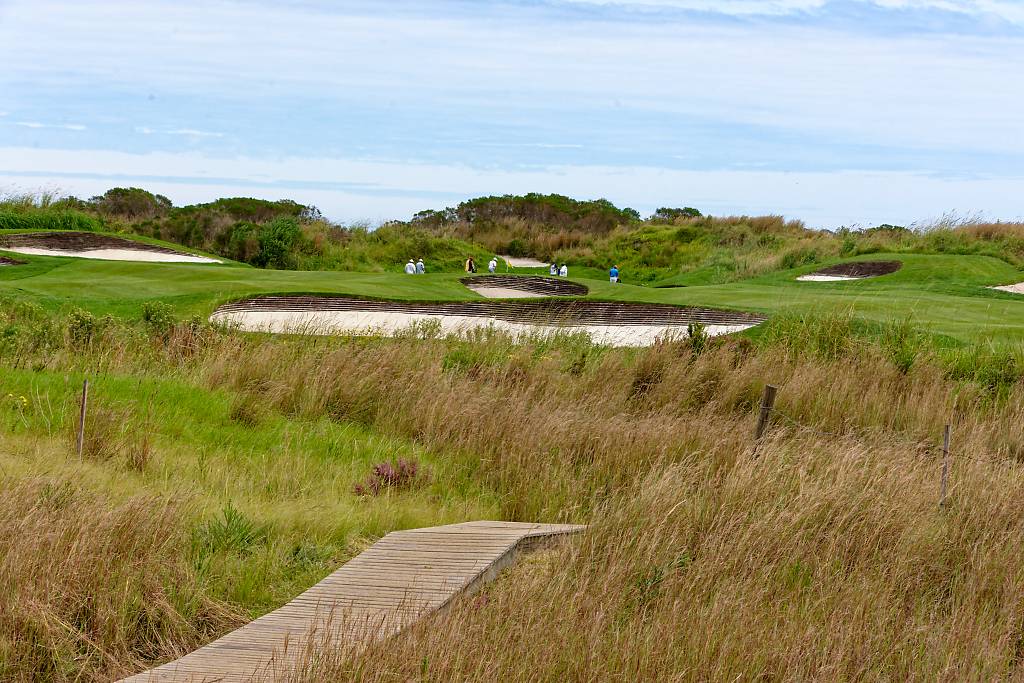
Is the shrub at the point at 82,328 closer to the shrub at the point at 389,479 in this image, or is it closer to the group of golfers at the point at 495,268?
the shrub at the point at 389,479

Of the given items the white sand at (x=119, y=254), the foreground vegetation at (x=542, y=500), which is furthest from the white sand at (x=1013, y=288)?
the white sand at (x=119, y=254)

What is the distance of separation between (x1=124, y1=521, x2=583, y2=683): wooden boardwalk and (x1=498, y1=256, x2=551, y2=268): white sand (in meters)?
36.2

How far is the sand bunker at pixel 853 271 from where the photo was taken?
28844 mm

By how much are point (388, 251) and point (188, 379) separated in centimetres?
2919

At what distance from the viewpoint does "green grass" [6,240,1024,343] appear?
17.3 m

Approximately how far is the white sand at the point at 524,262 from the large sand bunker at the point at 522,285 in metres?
12.0

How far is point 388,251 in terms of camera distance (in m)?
39.9

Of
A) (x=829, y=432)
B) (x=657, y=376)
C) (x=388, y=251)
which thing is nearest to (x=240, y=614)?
(x=829, y=432)

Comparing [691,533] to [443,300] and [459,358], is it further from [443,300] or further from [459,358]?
[443,300]

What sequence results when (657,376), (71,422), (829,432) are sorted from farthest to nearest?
(657,376) → (829,432) → (71,422)

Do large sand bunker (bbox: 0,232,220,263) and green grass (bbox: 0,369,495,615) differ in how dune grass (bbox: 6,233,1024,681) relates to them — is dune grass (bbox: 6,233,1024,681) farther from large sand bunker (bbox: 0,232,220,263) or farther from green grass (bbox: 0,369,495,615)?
large sand bunker (bbox: 0,232,220,263)

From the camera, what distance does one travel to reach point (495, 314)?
69.7ft

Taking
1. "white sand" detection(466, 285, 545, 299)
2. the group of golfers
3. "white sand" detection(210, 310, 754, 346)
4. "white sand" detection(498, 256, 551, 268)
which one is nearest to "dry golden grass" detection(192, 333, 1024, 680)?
"white sand" detection(210, 310, 754, 346)

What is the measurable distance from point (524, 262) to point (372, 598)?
3892 centimetres
